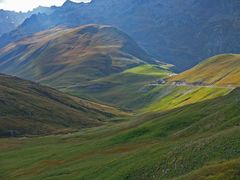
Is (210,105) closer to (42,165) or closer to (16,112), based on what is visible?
(42,165)

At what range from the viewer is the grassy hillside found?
4531 cm

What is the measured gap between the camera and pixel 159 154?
55812 mm

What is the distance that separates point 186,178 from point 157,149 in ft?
65.4

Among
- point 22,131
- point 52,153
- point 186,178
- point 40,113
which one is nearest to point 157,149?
point 186,178

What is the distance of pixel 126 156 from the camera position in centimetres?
6206

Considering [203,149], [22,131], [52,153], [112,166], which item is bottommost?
[22,131]

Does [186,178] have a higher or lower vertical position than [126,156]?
higher

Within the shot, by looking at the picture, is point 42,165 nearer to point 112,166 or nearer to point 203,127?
point 112,166

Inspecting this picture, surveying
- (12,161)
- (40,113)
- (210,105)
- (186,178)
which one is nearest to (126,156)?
(186,178)

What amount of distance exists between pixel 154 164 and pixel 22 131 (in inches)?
4781

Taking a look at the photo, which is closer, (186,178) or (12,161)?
(186,178)

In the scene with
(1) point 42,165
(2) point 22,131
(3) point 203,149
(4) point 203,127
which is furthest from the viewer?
(2) point 22,131

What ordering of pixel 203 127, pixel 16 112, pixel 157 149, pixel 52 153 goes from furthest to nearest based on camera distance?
pixel 16 112, pixel 52 153, pixel 203 127, pixel 157 149

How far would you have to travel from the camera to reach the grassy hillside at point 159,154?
45312 mm
